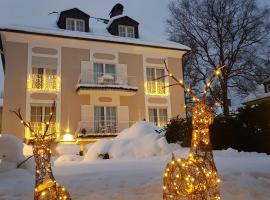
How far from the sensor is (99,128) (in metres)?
19.6

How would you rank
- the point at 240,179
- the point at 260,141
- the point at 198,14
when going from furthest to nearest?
1. the point at 198,14
2. the point at 260,141
3. the point at 240,179

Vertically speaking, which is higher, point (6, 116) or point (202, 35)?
point (202, 35)

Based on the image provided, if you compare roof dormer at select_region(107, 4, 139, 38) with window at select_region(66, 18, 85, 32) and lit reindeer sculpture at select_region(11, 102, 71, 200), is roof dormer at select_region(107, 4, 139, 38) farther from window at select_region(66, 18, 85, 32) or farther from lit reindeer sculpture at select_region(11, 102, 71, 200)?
lit reindeer sculpture at select_region(11, 102, 71, 200)

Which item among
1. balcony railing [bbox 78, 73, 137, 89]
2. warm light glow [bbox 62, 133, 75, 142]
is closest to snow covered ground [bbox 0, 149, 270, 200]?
warm light glow [bbox 62, 133, 75, 142]

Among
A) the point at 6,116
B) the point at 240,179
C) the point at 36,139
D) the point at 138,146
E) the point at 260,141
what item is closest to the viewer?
the point at 36,139

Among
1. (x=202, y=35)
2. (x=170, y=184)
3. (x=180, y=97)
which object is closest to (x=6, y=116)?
(x=180, y=97)

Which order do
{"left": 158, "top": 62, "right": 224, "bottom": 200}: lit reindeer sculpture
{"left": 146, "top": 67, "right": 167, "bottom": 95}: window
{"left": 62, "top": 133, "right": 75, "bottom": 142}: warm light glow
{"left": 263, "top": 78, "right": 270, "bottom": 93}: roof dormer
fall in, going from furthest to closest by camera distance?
{"left": 146, "top": 67, "right": 167, "bottom": 95}: window, {"left": 263, "top": 78, "right": 270, "bottom": 93}: roof dormer, {"left": 62, "top": 133, "right": 75, "bottom": 142}: warm light glow, {"left": 158, "top": 62, "right": 224, "bottom": 200}: lit reindeer sculpture

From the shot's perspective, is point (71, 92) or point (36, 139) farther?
point (71, 92)

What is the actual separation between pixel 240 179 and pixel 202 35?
20583mm

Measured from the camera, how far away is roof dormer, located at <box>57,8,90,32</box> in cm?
2141

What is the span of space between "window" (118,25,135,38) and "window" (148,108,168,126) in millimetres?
5723

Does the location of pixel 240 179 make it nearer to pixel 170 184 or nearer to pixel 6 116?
pixel 170 184

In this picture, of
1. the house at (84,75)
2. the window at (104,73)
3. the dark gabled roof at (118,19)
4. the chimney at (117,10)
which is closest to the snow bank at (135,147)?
the house at (84,75)

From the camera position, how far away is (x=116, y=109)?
20.6m
